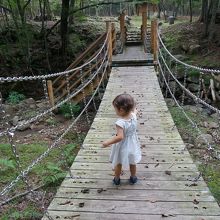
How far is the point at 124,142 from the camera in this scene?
→ 3525 millimetres

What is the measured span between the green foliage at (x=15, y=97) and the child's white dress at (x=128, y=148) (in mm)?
8590

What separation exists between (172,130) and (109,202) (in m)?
2.39

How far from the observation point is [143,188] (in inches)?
141

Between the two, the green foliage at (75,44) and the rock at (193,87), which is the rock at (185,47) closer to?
the rock at (193,87)

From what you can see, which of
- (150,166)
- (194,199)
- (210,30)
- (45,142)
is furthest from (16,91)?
(194,199)

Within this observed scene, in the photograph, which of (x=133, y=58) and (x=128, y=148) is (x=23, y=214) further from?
(x=133, y=58)

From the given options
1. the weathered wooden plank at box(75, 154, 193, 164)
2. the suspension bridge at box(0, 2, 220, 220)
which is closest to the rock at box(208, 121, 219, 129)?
the suspension bridge at box(0, 2, 220, 220)

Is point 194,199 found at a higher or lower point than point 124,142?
lower

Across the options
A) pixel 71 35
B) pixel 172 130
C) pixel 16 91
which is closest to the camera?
pixel 172 130

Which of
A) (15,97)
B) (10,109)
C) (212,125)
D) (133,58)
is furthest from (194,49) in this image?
(10,109)

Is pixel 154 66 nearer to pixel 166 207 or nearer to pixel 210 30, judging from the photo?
pixel 210 30

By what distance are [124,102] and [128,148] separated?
0.50 meters

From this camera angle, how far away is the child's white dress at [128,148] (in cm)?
348

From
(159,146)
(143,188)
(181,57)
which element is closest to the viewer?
(143,188)
